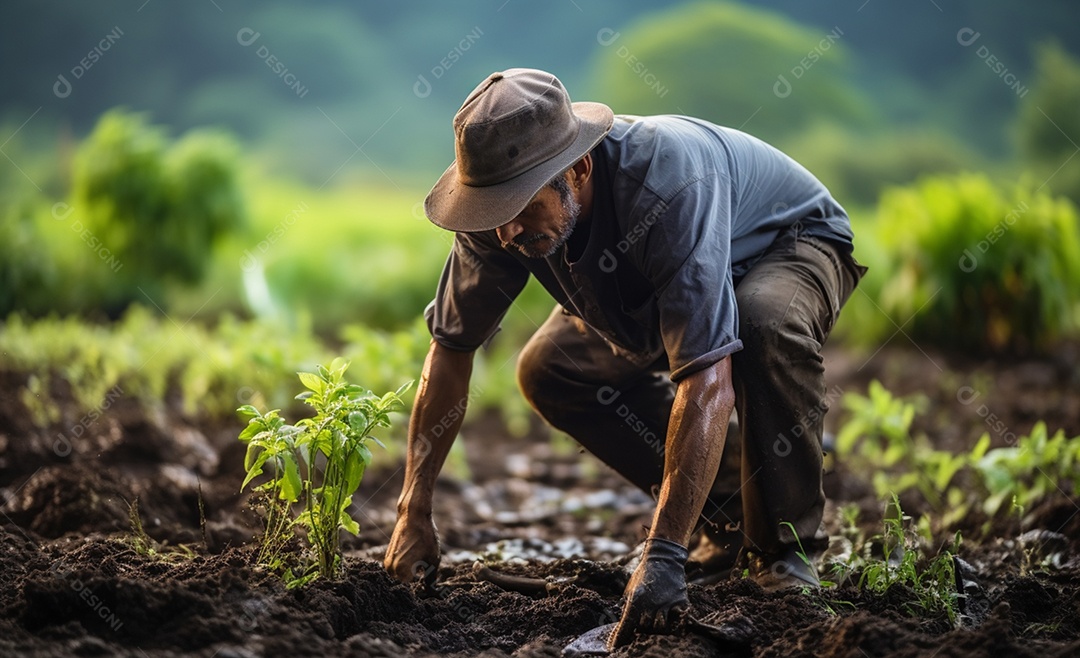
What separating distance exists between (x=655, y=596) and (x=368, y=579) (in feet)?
2.37

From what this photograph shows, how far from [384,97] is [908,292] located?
6637 mm

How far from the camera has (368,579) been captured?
2664 millimetres

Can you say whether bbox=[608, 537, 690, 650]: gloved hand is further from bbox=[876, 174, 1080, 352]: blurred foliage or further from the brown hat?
bbox=[876, 174, 1080, 352]: blurred foliage

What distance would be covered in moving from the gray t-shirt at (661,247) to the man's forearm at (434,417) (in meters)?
0.06

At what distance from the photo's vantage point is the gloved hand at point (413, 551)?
2.93 m

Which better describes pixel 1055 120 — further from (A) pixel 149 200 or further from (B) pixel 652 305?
(B) pixel 652 305

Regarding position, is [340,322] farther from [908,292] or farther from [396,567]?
[396,567]

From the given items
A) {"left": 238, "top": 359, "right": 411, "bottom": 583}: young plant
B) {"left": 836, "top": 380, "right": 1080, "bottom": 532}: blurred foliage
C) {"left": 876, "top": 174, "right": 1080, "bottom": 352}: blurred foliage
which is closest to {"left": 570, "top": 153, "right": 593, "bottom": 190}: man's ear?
{"left": 238, "top": 359, "right": 411, "bottom": 583}: young plant

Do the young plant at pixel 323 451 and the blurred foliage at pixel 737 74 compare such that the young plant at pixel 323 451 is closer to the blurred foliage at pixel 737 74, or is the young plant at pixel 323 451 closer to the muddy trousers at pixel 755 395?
the muddy trousers at pixel 755 395

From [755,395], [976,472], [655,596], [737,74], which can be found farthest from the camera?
[737,74]

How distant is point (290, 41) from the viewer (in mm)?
11266

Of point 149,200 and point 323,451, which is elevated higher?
point 149,200

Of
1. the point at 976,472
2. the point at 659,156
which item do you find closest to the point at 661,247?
the point at 659,156

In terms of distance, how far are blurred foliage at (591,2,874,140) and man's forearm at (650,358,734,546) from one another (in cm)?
806
